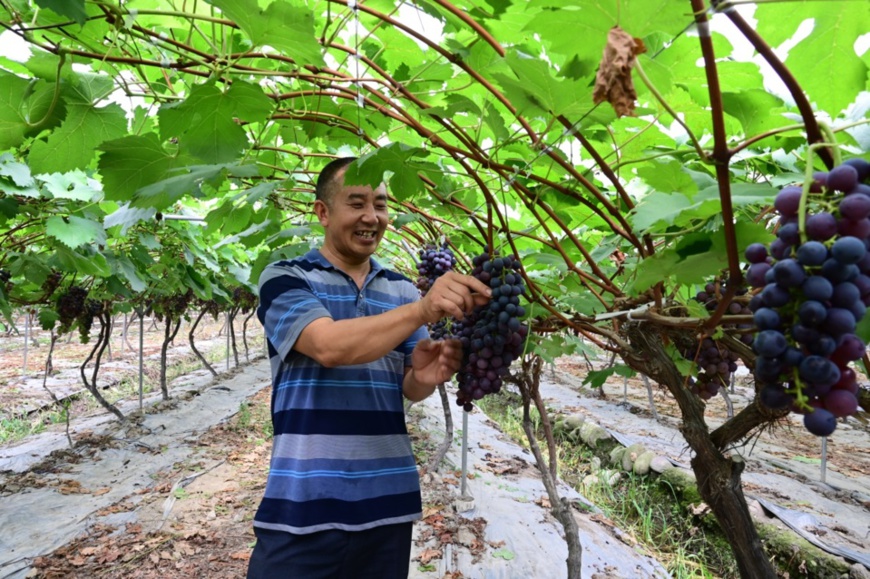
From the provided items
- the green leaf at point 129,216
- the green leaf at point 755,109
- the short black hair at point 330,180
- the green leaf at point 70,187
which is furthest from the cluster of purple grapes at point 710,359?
the green leaf at point 70,187

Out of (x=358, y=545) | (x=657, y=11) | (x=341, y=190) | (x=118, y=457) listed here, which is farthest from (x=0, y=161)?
(x=118, y=457)

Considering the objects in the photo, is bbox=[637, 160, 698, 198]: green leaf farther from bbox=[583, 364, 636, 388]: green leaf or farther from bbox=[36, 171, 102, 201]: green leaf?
bbox=[36, 171, 102, 201]: green leaf

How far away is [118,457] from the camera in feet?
23.2

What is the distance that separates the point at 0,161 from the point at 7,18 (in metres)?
1.90

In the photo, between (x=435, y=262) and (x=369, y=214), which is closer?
(x=369, y=214)

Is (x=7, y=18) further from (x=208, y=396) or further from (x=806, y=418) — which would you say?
(x=208, y=396)

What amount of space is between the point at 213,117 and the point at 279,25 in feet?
1.48

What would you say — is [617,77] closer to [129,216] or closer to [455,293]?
[455,293]

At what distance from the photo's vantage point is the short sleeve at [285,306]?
5.51 feet

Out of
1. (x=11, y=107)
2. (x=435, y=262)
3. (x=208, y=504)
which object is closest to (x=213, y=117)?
(x=11, y=107)

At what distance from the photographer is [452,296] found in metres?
1.33

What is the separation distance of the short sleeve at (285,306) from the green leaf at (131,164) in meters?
0.49

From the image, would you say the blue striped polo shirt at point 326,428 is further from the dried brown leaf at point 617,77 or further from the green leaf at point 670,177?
the dried brown leaf at point 617,77

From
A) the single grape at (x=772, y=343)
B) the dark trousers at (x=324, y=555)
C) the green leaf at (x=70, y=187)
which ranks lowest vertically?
the dark trousers at (x=324, y=555)
